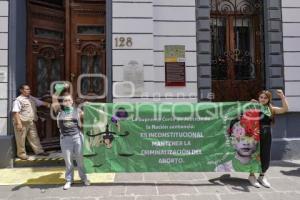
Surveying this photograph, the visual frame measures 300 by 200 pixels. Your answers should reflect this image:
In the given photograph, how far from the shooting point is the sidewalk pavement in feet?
20.9

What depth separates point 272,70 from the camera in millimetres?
9578

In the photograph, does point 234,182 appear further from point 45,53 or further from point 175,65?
point 45,53

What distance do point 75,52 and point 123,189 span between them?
4.42 meters

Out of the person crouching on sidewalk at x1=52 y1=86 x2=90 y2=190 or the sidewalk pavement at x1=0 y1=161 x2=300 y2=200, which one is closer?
the sidewalk pavement at x1=0 y1=161 x2=300 y2=200

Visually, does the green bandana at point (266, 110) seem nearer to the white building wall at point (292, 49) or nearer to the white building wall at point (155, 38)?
the white building wall at point (155, 38)

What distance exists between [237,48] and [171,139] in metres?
4.08

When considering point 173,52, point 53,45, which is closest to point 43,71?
point 53,45

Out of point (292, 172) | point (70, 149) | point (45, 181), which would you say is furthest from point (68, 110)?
point (292, 172)

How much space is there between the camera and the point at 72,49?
9.92 metres

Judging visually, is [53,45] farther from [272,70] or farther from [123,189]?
[272,70]

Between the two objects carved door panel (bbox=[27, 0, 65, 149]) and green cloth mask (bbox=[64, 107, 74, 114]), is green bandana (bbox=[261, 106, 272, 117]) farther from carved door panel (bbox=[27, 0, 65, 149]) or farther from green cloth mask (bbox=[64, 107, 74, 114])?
carved door panel (bbox=[27, 0, 65, 149])

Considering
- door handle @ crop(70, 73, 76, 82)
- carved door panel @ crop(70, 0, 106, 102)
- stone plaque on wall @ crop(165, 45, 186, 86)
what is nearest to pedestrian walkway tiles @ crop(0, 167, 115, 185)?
carved door panel @ crop(70, 0, 106, 102)

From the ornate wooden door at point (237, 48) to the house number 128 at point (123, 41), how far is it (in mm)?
2299

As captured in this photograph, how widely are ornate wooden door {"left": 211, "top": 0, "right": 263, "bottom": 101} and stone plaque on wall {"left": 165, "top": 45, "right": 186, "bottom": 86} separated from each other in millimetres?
1025
